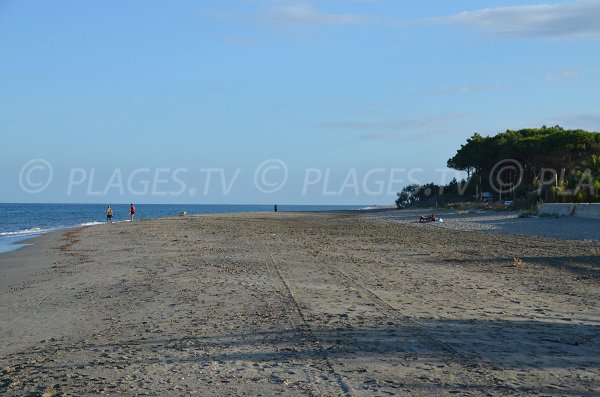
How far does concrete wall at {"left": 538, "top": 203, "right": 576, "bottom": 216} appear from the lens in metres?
34.2

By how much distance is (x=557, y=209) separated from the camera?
3541 centimetres

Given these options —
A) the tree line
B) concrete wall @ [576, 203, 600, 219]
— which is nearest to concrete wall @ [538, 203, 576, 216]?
concrete wall @ [576, 203, 600, 219]

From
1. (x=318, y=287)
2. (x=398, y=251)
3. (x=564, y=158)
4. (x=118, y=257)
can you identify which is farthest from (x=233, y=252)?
(x=564, y=158)

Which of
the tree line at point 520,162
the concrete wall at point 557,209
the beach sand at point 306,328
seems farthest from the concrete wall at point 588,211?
the beach sand at point 306,328

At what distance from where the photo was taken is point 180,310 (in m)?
9.71

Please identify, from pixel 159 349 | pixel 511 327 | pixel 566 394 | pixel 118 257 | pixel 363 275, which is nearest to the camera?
pixel 566 394

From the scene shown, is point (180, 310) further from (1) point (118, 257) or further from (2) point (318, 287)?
(1) point (118, 257)

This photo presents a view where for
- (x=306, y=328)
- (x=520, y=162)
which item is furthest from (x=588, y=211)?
(x=520, y=162)

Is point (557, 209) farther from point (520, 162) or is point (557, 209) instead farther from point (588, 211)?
point (520, 162)

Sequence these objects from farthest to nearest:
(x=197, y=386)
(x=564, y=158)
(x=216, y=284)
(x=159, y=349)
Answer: (x=564, y=158)
(x=216, y=284)
(x=159, y=349)
(x=197, y=386)

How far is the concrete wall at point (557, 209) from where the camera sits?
3419cm

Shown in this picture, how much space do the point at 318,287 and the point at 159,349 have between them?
4.95m

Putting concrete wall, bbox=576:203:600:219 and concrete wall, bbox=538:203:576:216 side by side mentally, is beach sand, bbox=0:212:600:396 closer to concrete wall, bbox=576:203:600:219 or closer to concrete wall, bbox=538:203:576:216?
concrete wall, bbox=576:203:600:219

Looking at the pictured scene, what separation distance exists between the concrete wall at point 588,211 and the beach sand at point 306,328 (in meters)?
15.5
